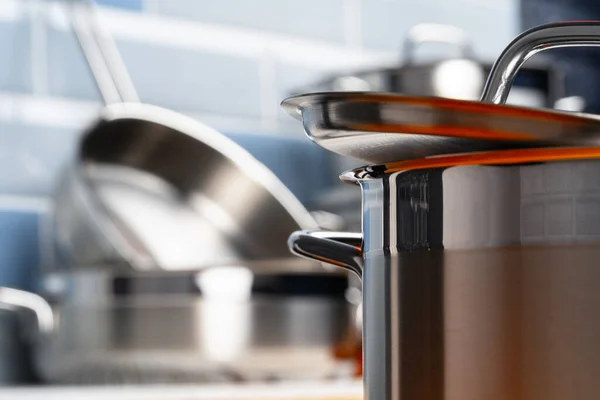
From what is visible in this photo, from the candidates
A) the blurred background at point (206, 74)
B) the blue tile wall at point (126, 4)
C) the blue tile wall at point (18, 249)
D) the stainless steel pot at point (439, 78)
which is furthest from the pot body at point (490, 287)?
the blue tile wall at point (126, 4)

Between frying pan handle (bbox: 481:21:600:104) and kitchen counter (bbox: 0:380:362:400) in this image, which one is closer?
frying pan handle (bbox: 481:21:600:104)

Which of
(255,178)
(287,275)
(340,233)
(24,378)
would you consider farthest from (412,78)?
(340,233)

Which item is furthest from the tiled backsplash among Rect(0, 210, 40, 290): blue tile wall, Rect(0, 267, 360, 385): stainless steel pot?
Rect(0, 267, 360, 385): stainless steel pot

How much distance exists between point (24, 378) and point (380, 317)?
90cm

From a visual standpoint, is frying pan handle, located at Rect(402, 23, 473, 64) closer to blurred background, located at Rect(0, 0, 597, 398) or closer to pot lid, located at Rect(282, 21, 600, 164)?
blurred background, located at Rect(0, 0, 597, 398)

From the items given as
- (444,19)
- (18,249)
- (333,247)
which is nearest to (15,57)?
(18,249)

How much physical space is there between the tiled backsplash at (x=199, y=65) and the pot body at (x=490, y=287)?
946 mm

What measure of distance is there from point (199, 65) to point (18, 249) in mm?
330

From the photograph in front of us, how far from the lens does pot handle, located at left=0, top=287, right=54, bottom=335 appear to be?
2.98 ft

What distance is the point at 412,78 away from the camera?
1.02m

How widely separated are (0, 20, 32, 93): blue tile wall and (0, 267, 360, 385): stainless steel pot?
39 cm

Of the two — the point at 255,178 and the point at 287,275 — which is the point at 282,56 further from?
the point at 287,275

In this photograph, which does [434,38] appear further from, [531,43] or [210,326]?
[531,43]

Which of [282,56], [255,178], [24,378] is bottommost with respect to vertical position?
[24,378]
